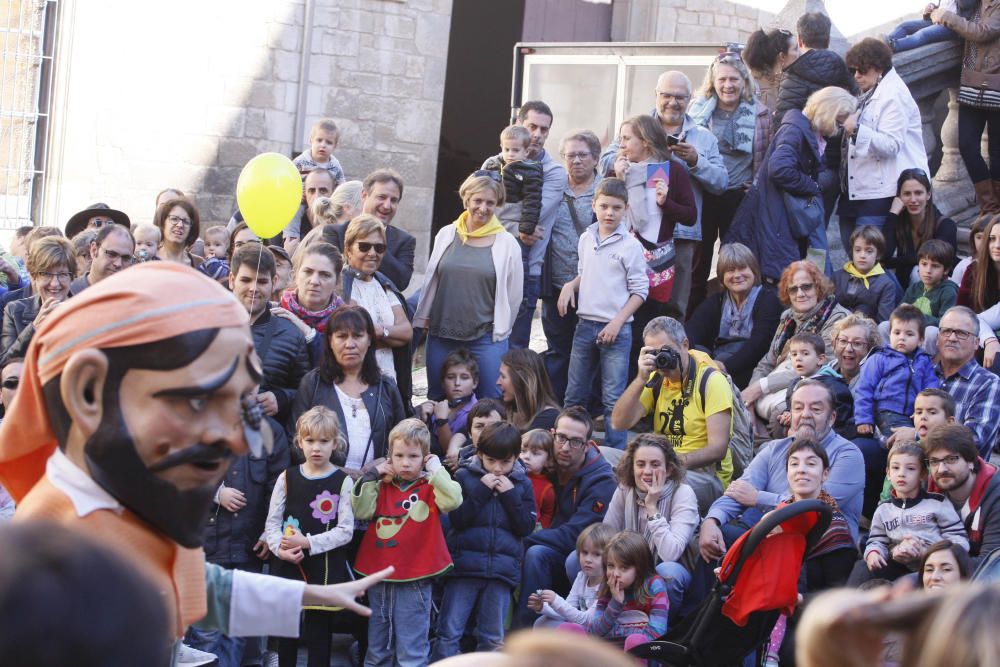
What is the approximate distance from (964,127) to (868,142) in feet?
5.14

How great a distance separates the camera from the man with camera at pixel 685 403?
7.08 meters

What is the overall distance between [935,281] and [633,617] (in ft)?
11.0

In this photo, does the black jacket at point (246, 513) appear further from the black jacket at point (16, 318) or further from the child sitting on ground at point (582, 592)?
the black jacket at point (16, 318)

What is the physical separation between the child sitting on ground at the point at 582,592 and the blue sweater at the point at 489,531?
0.21 metres

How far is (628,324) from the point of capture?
8055 millimetres

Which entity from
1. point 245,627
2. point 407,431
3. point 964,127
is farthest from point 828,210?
point 245,627

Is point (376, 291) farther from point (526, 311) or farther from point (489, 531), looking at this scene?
point (489, 531)

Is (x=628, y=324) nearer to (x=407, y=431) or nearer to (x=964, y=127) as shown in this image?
(x=407, y=431)

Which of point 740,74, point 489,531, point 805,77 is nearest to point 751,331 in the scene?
point 740,74

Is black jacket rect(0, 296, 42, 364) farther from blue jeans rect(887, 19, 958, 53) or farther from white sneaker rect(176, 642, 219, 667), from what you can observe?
blue jeans rect(887, 19, 958, 53)

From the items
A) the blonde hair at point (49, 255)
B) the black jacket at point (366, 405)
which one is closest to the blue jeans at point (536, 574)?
the black jacket at point (366, 405)

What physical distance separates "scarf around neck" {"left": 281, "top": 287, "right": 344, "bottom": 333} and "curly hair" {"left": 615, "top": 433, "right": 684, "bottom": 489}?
1644 millimetres

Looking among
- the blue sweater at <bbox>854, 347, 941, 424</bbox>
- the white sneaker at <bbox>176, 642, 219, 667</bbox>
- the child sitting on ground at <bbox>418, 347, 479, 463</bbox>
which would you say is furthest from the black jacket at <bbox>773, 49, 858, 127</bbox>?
the white sneaker at <bbox>176, 642, 219, 667</bbox>

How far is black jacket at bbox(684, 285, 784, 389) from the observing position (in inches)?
324
